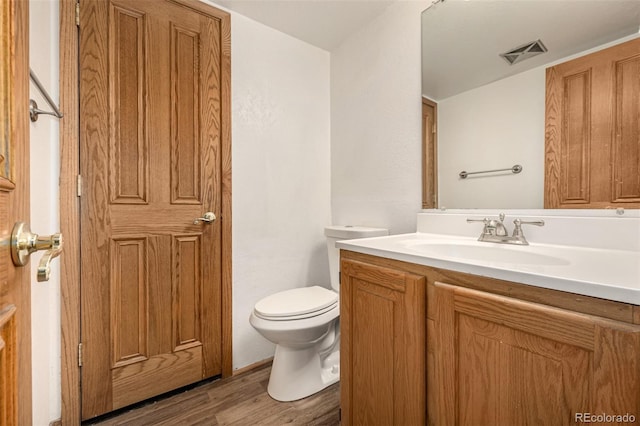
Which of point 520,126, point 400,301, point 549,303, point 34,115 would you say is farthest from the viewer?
point 520,126

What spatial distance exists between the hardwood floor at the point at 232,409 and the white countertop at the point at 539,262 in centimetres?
85

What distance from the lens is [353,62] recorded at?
1.87m

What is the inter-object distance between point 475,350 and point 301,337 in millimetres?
857

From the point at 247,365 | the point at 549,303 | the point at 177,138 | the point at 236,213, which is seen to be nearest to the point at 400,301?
the point at 549,303

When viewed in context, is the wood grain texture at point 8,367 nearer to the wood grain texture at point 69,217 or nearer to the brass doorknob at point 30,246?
the brass doorknob at point 30,246

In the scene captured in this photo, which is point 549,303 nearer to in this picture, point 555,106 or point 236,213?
point 555,106

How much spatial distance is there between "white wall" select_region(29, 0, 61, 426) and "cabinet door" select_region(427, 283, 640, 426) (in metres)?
1.35

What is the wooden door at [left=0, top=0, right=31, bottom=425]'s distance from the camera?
14.2 inches

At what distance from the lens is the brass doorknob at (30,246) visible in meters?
0.40

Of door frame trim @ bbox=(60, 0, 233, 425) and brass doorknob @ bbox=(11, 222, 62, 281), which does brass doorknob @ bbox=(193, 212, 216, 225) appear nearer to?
door frame trim @ bbox=(60, 0, 233, 425)

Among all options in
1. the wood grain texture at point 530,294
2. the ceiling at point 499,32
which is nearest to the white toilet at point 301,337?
the wood grain texture at point 530,294

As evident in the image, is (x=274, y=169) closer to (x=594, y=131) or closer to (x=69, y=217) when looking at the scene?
(x=69, y=217)

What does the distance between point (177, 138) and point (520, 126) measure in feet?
5.28

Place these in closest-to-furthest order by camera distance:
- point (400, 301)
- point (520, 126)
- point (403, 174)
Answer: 1. point (400, 301)
2. point (520, 126)
3. point (403, 174)
